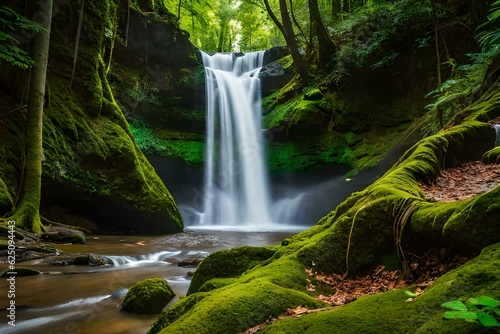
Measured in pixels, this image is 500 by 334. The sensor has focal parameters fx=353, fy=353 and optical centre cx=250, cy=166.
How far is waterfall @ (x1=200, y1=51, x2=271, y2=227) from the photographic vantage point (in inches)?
657

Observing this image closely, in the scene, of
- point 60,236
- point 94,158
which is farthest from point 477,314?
point 94,158

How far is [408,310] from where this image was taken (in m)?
1.85

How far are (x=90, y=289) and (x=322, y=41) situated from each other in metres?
14.1

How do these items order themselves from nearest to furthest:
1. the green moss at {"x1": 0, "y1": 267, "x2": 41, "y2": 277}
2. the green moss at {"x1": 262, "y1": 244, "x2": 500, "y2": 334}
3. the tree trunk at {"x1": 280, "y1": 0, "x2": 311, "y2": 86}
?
the green moss at {"x1": 262, "y1": 244, "x2": 500, "y2": 334}, the green moss at {"x1": 0, "y1": 267, "x2": 41, "y2": 277}, the tree trunk at {"x1": 280, "y1": 0, "x2": 311, "y2": 86}

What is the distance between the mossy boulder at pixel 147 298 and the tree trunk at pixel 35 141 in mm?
4317

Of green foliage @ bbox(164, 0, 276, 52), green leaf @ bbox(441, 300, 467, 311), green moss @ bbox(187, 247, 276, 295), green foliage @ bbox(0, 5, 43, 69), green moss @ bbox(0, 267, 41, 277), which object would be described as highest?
green foliage @ bbox(164, 0, 276, 52)

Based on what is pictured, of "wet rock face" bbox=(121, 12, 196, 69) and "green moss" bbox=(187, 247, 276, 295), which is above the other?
"wet rock face" bbox=(121, 12, 196, 69)

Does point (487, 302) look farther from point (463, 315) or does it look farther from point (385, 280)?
point (385, 280)

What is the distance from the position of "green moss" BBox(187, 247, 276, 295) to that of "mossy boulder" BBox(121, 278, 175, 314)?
617 mm

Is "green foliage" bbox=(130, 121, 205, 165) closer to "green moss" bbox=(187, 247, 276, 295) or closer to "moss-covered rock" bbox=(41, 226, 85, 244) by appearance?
"moss-covered rock" bbox=(41, 226, 85, 244)

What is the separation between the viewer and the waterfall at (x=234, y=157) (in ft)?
54.7

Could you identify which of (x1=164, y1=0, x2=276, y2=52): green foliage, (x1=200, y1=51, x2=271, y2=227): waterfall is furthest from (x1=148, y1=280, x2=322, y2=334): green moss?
(x1=164, y1=0, x2=276, y2=52): green foliage

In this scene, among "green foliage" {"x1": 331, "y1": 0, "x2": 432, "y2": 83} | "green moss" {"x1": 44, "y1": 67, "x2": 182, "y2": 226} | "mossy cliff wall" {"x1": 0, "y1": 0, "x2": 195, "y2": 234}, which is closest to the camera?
"mossy cliff wall" {"x1": 0, "y1": 0, "x2": 195, "y2": 234}

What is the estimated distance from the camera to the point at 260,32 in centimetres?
3175
